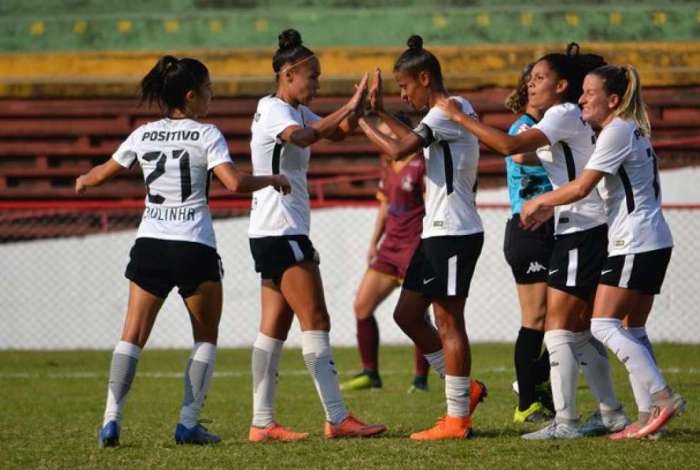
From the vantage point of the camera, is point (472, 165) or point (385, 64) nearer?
point (472, 165)

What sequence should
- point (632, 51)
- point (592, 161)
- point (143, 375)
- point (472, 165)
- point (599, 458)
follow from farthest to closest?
point (632, 51) → point (143, 375) → point (472, 165) → point (592, 161) → point (599, 458)

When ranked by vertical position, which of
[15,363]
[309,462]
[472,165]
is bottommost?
[15,363]

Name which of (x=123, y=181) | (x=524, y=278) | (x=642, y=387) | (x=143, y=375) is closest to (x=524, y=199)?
(x=524, y=278)

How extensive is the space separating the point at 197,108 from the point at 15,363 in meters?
7.71

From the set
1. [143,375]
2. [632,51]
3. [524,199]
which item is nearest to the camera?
[524,199]

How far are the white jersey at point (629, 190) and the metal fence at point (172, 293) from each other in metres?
7.76

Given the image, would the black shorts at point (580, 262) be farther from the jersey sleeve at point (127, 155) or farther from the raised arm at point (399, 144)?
the jersey sleeve at point (127, 155)

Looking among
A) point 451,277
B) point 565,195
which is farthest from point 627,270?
point 451,277

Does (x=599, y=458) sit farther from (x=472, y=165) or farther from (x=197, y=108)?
(x=197, y=108)

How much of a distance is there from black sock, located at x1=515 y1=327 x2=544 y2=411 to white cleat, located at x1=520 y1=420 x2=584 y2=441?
1017 millimetres

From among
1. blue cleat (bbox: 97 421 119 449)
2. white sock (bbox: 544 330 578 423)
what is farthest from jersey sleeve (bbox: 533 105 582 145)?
blue cleat (bbox: 97 421 119 449)

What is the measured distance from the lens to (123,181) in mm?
17844

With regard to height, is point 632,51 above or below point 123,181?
above

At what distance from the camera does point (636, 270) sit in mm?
6855
